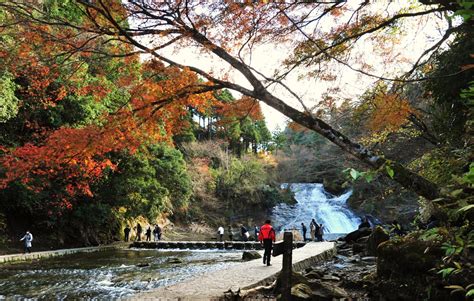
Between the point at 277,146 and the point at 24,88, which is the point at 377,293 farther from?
the point at 277,146

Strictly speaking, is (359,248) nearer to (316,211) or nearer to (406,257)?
(406,257)

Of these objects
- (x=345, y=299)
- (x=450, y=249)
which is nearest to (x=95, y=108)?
(x=345, y=299)

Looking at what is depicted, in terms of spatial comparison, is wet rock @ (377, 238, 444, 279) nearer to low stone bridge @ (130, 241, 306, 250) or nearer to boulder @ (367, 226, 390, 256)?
boulder @ (367, 226, 390, 256)

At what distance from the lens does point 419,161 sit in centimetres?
1319

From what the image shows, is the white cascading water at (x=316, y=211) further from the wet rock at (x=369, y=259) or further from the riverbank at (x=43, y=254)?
the wet rock at (x=369, y=259)

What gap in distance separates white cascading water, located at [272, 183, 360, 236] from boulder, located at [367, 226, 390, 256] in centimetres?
1848

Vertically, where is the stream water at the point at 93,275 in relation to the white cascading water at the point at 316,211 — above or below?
below

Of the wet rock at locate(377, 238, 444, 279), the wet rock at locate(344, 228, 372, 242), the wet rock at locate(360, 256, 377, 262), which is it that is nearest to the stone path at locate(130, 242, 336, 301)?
the wet rock at locate(377, 238, 444, 279)

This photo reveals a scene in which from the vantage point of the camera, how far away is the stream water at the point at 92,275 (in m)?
8.30

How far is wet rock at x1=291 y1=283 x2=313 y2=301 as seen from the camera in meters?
5.60

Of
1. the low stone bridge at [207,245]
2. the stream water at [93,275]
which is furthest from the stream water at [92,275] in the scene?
the low stone bridge at [207,245]

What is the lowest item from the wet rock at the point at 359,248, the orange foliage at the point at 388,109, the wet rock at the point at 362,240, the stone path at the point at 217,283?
the stone path at the point at 217,283

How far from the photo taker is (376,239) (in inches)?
476

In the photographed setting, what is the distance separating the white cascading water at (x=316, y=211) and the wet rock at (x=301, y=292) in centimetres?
2598
